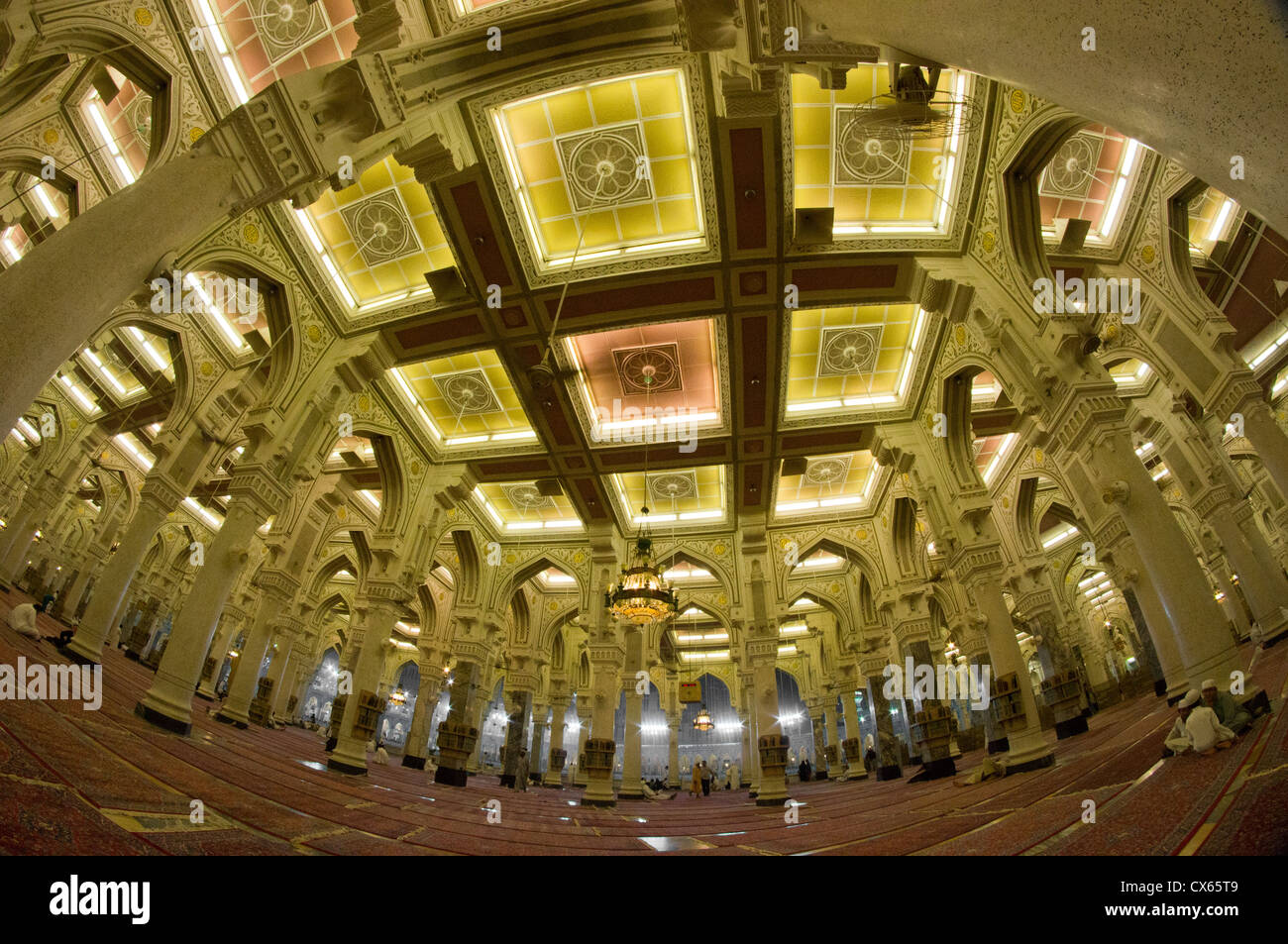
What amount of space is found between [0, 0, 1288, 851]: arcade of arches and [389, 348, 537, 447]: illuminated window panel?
92 mm

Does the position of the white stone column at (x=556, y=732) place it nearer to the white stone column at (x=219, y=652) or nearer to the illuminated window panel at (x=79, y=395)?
the white stone column at (x=219, y=652)

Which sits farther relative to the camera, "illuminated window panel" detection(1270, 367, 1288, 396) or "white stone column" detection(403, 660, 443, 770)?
"white stone column" detection(403, 660, 443, 770)

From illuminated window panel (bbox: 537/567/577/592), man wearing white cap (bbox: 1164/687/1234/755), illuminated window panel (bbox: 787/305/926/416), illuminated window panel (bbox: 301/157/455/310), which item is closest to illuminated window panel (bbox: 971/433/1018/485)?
illuminated window panel (bbox: 787/305/926/416)

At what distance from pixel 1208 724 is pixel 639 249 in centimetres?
771

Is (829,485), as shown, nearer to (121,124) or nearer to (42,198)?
(121,124)

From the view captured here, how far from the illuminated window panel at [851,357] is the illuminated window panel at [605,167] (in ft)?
9.18

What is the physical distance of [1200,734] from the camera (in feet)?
11.9

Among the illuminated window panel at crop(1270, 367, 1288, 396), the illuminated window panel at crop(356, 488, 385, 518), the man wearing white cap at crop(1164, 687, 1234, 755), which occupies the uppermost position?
the illuminated window panel at crop(1270, 367, 1288, 396)

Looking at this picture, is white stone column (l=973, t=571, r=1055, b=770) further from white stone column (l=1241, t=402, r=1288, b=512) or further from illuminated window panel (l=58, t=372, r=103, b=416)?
illuminated window panel (l=58, t=372, r=103, b=416)

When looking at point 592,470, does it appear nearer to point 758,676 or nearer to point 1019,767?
point 758,676

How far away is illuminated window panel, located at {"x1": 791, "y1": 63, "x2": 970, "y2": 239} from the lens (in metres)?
6.46

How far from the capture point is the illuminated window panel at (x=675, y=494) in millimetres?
12281
